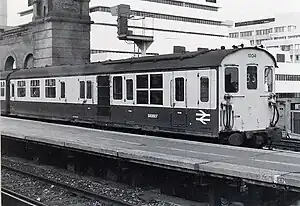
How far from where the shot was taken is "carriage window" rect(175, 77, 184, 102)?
803cm

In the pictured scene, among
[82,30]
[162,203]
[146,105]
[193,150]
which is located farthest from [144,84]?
[82,30]

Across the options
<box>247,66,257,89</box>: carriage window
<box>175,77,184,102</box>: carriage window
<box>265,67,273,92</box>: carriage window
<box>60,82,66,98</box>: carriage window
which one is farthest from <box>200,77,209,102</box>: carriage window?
<box>60,82,66,98</box>: carriage window

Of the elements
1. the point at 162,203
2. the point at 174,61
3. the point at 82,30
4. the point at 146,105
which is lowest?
the point at 162,203

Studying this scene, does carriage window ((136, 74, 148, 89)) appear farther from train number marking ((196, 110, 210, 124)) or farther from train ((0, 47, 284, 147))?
train number marking ((196, 110, 210, 124))

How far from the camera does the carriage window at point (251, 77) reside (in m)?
8.00

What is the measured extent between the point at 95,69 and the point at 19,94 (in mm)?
4155

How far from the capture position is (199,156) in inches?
211

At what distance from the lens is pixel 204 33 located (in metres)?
10.7

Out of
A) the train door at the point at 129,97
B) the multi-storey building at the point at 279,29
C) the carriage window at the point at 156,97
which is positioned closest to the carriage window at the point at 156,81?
the carriage window at the point at 156,97

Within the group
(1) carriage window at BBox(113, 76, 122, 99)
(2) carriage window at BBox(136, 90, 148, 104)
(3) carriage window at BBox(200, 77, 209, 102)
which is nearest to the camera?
(3) carriage window at BBox(200, 77, 209, 102)

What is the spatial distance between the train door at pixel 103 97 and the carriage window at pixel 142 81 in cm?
116

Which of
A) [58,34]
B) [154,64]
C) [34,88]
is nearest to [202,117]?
[154,64]

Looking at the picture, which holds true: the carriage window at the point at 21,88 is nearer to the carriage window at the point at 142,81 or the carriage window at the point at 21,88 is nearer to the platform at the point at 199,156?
the carriage window at the point at 142,81

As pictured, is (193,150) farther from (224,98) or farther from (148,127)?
(148,127)
